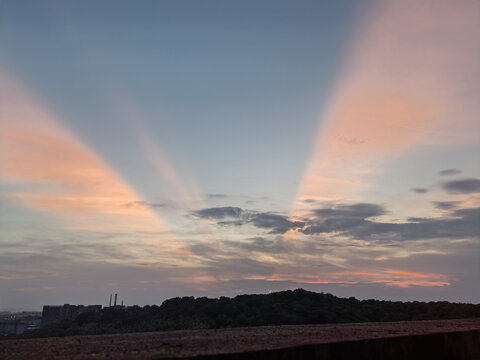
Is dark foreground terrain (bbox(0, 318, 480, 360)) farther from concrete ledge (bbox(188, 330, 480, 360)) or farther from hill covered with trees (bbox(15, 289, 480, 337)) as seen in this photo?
hill covered with trees (bbox(15, 289, 480, 337))

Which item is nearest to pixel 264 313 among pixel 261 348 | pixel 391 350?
pixel 391 350

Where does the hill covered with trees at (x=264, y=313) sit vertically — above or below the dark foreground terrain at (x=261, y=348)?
above

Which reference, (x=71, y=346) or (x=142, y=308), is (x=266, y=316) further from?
(x=71, y=346)

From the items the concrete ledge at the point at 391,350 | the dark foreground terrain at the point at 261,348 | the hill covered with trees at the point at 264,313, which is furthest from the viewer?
the hill covered with trees at the point at 264,313

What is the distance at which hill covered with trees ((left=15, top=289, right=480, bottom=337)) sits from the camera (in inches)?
836

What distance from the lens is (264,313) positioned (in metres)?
23.3

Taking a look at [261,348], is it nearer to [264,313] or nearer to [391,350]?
[391,350]

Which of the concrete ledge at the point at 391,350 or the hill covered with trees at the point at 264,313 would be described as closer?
the concrete ledge at the point at 391,350

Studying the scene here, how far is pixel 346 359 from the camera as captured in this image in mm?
4832

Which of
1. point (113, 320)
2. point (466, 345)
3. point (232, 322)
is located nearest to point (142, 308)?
point (113, 320)

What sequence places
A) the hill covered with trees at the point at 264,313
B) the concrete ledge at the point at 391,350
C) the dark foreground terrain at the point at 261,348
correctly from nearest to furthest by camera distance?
the dark foreground terrain at the point at 261,348
the concrete ledge at the point at 391,350
the hill covered with trees at the point at 264,313

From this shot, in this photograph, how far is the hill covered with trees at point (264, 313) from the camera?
836 inches

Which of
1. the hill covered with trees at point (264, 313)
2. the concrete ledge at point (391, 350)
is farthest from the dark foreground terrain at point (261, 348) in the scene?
the hill covered with trees at point (264, 313)

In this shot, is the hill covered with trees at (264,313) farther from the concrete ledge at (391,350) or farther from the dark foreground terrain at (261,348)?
the dark foreground terrain at (261,348)
